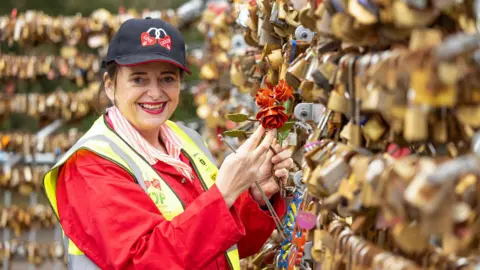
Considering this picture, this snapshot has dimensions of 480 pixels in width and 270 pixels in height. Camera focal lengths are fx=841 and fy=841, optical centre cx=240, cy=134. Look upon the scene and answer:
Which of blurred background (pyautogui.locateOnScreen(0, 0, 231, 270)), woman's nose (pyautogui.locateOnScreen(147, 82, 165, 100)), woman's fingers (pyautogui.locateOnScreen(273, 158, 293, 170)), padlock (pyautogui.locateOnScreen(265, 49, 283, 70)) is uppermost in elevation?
padlock (pyautogui.locateOnScreen(265, 49, 283, 70))

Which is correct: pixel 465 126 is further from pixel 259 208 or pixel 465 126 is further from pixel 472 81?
pixel 259 208

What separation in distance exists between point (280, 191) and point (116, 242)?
65 centimetres

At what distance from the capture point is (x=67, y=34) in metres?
A: 7.75

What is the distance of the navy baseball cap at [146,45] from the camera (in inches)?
112

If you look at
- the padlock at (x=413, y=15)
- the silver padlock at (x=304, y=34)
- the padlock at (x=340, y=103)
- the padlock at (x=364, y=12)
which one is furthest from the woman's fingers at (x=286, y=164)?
the padlock at (x=413, y=15)

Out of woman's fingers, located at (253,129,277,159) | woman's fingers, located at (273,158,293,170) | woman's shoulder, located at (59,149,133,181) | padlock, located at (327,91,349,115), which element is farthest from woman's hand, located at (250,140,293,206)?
padlock, located at (327,91,349,115)

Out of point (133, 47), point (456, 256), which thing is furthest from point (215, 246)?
point (456, 256)

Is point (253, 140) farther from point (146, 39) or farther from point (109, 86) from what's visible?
point (109, 86)

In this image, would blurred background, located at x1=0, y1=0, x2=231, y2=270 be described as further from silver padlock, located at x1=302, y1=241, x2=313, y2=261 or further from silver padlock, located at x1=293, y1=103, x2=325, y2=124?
silver padlock, located at x1=302, y1=241, x2=313, y2=261

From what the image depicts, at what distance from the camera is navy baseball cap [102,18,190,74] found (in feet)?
9.30

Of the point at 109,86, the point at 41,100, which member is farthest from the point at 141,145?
the point at 41,100

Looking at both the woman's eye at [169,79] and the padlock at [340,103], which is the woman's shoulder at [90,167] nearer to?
the woman's eye at [169,79]

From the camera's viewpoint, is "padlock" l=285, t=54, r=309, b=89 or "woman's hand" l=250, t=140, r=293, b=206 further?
"woman's hand" l=250, t=140, r=293, b=206

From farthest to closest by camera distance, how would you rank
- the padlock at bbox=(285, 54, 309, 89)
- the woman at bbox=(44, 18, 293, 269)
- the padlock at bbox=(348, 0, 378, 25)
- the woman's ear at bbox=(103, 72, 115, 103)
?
the woman's ear at bbox=(103, 72, 115, 103) → the woman at bbox=(44, 18, 293, 269) → the padlock at bbox=(285, 54, 309, 89) → the padlock at bbox=(348, 0, 378, 25)
